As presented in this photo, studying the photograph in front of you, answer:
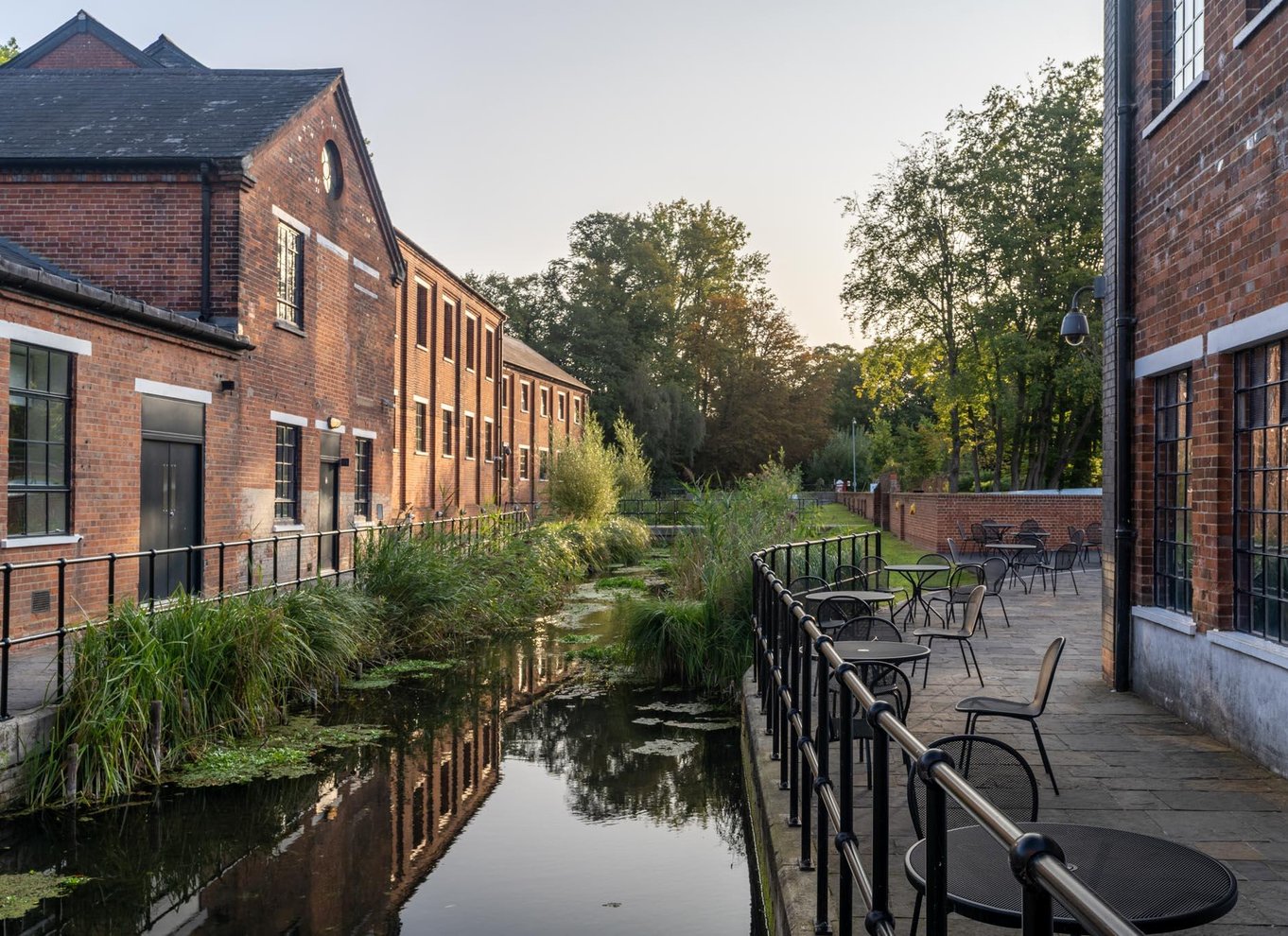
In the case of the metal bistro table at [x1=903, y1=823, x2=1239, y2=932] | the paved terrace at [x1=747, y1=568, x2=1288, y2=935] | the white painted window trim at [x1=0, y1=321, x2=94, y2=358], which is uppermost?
the white painted window trim at [x1=0, y1=321, x2=94, y2=358]

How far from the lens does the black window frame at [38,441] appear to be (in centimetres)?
1073

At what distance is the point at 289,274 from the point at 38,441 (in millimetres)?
6349

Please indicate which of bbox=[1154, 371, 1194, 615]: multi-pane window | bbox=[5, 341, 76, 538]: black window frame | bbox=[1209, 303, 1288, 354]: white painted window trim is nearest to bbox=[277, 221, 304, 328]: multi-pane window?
bbox=[5, 341, 76, 538]: black window frame

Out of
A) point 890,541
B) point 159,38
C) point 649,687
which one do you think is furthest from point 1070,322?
point 159,38

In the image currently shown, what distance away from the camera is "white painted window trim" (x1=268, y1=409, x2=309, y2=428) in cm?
1593

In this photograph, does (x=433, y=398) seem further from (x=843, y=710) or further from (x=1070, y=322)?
(x=843, y=710)

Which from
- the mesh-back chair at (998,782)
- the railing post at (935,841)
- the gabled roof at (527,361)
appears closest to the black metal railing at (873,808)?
the railing post at (935,841)

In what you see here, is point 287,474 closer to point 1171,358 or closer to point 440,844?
point 440,844

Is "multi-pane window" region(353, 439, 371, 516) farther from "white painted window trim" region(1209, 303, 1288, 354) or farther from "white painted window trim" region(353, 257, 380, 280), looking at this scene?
"white painted window trim" region(1209, 303, 1288, 354)

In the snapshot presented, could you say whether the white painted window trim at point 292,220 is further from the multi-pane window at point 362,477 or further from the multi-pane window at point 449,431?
the multi-pane window at point 449,431

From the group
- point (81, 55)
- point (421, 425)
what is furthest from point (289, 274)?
point (421, 425)

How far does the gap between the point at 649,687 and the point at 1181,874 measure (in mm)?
8449

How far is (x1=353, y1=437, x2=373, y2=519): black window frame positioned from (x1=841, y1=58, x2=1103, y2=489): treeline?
17975 millimetres

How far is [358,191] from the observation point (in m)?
19.5
